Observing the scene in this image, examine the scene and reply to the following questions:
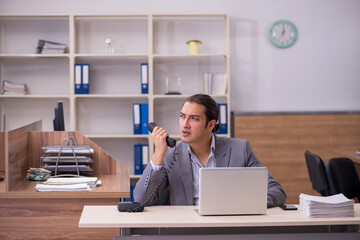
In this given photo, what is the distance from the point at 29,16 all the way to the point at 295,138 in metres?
3.20

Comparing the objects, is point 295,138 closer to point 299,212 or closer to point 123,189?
point 123,189

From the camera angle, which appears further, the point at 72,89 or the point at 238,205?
the point at 72,89

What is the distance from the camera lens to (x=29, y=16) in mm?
5297

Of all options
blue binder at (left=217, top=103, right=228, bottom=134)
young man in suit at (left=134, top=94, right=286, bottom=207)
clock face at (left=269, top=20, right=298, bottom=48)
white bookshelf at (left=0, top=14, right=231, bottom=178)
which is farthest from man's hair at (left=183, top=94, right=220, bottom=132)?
clock face at (left=269, top=20, right=298, bottom=48)

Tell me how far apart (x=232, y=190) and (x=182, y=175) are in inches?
23.5

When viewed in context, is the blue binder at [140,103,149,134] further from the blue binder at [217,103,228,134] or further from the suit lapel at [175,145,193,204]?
the suit lapel at [175,145,193,204]

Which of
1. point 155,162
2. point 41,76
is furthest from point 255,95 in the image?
point 155,162

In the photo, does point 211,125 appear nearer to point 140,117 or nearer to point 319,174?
point 319,174

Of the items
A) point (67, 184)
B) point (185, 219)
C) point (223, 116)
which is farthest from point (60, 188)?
point (223, 116)

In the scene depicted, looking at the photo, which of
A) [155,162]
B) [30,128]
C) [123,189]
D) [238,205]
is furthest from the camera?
[30,128]

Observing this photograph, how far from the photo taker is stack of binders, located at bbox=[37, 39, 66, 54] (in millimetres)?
5277

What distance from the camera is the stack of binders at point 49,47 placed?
5.28m

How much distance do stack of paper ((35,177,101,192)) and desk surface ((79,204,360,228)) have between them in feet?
2.43

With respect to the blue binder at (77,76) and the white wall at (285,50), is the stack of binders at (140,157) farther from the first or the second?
the white wall at (285,50)
